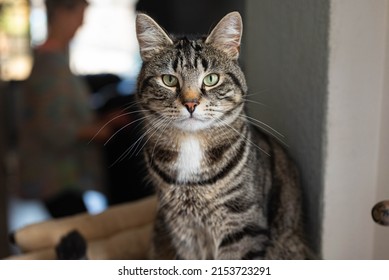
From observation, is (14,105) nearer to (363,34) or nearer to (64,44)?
(64,44)

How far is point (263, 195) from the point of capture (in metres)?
1.03

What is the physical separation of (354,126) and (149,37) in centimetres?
41

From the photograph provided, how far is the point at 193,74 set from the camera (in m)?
0.91

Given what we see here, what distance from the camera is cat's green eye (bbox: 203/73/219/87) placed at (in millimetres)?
922

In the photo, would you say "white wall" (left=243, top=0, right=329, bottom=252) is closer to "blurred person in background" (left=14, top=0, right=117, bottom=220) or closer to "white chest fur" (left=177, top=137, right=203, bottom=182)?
"white chest fur" (left=177, top=137, right=203, bottom=182)

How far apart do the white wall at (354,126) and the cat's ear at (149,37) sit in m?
0.30

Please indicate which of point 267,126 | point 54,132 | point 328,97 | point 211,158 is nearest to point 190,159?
point 211,158

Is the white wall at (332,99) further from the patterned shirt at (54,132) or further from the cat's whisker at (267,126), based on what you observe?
the patterned shirt at (54,132)

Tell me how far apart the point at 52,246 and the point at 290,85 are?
64 cm

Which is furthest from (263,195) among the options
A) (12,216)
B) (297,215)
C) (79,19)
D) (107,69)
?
(12,216)

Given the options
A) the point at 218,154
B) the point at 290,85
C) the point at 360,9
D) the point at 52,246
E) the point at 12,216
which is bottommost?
the point at 12,216

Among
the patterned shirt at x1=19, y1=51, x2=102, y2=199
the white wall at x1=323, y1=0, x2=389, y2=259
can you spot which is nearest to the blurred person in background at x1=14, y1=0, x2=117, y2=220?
the patterned shirt at x1=19, y1=51, x2=102, y2=199

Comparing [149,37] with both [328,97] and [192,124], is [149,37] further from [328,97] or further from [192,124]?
[328,97]

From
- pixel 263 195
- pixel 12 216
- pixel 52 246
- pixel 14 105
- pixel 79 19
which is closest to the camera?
pixel 263 195
